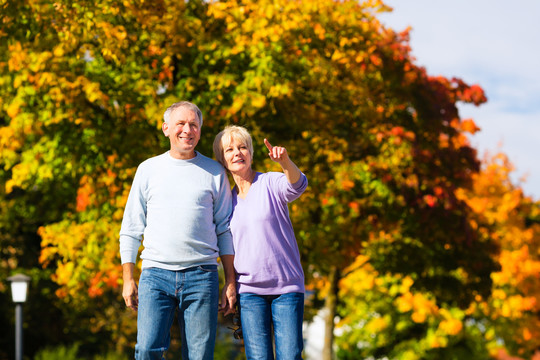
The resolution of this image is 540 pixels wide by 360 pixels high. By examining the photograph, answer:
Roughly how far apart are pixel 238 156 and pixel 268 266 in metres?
0.72

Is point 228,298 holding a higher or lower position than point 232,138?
lower

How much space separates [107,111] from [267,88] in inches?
110

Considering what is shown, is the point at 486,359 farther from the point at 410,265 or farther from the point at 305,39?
the point at 305,39

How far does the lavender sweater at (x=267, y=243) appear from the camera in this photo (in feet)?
15.2

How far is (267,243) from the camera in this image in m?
4.66

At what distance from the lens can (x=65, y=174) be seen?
12844 mm

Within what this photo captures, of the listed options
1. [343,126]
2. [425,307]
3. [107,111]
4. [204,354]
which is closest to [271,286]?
[204,354]

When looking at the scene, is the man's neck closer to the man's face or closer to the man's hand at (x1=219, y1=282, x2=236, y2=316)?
the man's face

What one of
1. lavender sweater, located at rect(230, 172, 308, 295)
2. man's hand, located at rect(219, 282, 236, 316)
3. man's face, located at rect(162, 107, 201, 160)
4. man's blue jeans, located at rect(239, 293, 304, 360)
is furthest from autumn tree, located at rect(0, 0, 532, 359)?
man's blue jeans, located at rect(239, 293, 304, 360)

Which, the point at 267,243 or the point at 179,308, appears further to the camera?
the point at 267,243

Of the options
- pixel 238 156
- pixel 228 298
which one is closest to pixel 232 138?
pixel 238 156

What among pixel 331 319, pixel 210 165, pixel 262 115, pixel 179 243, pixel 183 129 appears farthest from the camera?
pixel 331 319

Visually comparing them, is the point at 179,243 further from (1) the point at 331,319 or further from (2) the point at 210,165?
(1) the point at 331,319

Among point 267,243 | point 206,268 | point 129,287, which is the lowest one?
point 129,287
